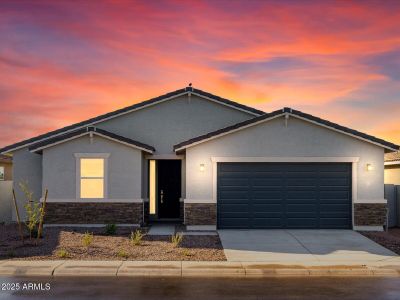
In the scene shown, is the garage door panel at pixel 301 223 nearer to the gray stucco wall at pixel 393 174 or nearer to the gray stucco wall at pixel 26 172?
the gray stucco wall at pixel 26 172

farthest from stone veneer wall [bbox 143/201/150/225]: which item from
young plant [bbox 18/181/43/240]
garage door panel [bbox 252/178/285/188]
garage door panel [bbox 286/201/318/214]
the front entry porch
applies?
garage door panel [bbox 286/201/318/214]

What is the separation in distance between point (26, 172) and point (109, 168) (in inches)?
Answer: 191

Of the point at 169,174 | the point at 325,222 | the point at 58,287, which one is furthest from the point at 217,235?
the point at 58,287

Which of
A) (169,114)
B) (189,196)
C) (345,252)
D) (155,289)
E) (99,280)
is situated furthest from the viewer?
(169,114)

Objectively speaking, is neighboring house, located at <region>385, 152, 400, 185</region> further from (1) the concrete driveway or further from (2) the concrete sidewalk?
(2) the concrete sidewalk

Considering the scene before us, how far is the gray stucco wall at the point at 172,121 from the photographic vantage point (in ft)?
77.5

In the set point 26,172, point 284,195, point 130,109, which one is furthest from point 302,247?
point 26,172

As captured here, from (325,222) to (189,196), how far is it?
5158 millimetres

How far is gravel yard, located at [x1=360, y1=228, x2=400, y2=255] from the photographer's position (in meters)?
16.9

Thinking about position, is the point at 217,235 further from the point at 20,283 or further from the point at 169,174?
the point at 20,283

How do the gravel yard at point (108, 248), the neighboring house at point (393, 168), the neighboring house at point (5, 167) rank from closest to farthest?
the gravel yard at point (108, 248) → the neighboring house at point (393, 168) → the neighboring house at point (5, 167)

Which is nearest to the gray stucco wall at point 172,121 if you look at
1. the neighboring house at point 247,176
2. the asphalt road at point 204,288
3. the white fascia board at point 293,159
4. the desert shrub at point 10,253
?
the neighboring house at point 247,176

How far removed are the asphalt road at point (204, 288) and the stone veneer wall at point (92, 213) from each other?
867cm

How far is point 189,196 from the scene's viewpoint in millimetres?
20297
